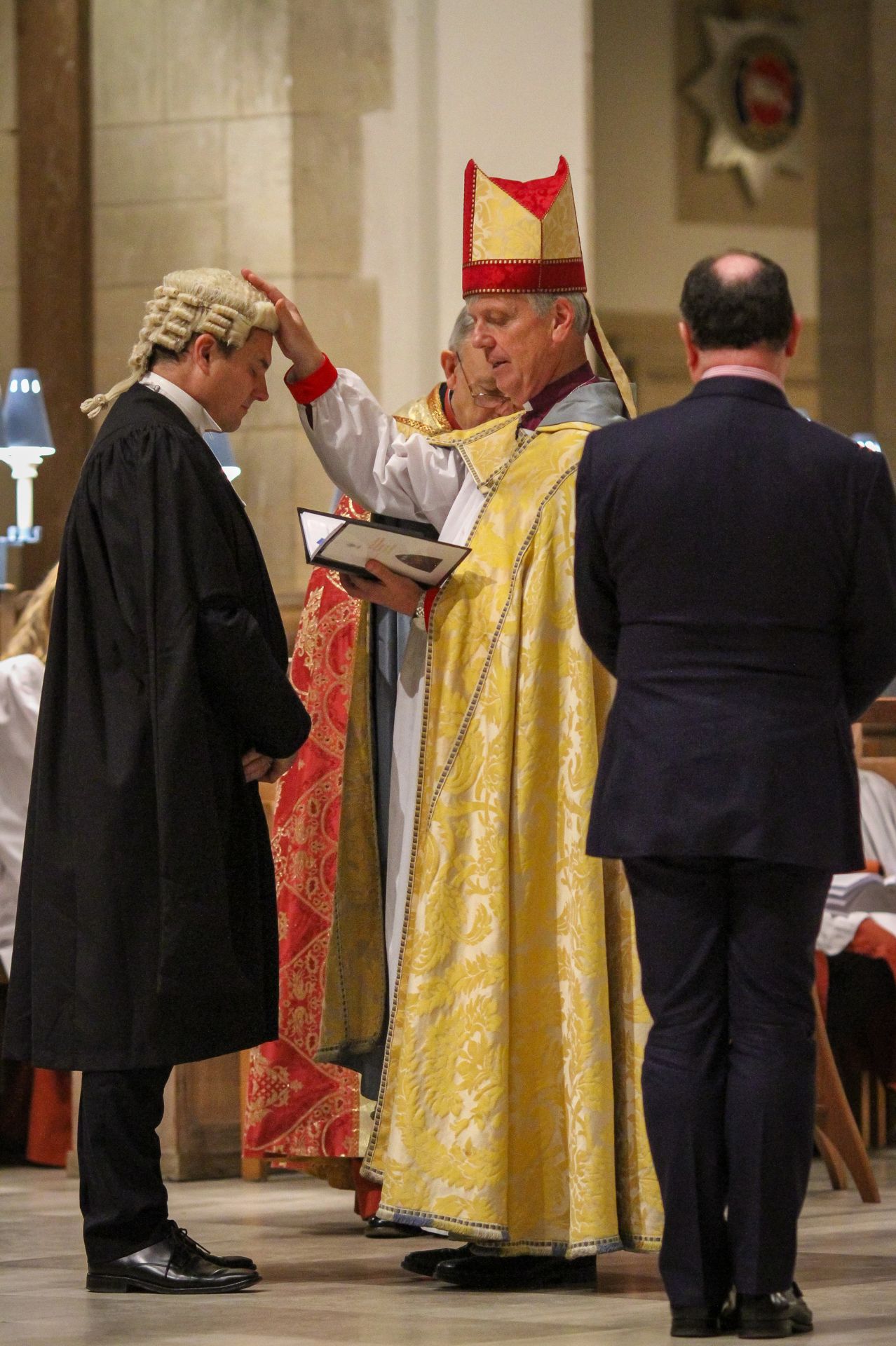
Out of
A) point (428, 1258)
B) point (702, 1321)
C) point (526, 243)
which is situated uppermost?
point (526, 243)

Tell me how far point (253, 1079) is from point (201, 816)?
1.21m

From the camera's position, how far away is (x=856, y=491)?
326 centimetres

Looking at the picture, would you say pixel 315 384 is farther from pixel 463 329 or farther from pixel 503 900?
pixel 503 900

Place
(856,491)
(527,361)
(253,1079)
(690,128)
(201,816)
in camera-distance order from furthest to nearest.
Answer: (690,128) → (253,1079) → (527,361) → (201,816) → (856,491)

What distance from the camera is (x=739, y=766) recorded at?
3221 mm

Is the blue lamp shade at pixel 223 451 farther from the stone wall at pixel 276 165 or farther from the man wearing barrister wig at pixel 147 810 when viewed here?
the man wearing barrister wig at pixel 147 810

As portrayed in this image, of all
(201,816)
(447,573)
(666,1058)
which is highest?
(447,573)

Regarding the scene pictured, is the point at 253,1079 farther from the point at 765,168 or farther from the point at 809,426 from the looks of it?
the point at 765,168

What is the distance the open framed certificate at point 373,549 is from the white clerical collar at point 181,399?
292 millimetres

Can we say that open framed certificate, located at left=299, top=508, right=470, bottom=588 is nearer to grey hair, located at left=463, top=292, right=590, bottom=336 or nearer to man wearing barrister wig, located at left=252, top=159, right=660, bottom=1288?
man wearing barrister wig, located at left=252, top=159, right=660, bottom=1288

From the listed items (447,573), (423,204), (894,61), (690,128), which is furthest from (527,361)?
(690,128)

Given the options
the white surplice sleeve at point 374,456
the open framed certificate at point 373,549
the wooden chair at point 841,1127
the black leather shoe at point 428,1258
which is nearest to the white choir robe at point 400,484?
the white surplice sleeve at point 374,456

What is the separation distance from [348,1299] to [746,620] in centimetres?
125

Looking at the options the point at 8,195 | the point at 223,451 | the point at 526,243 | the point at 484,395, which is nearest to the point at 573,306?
the point at 526,243
